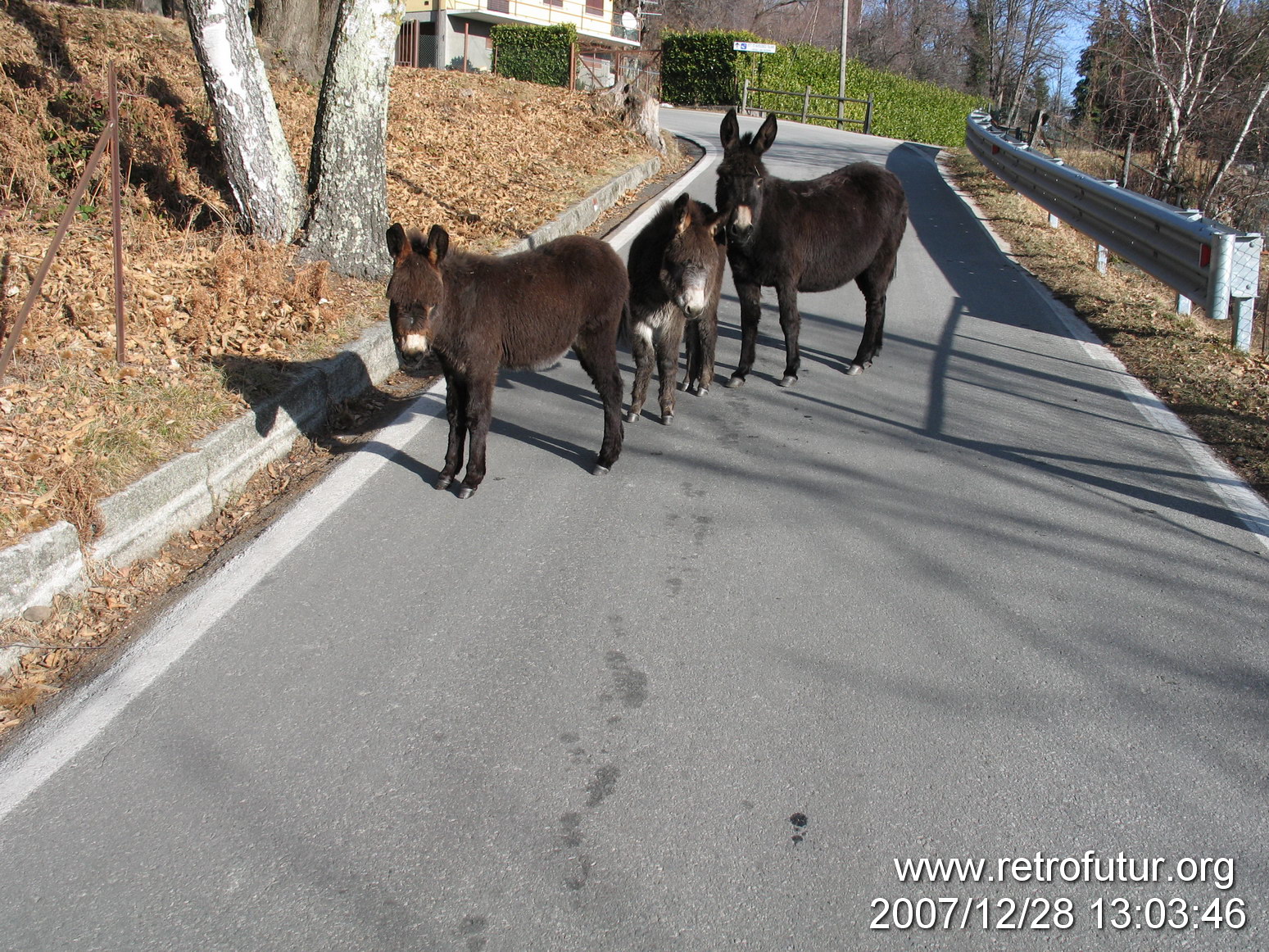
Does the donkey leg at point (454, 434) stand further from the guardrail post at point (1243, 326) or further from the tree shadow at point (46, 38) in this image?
the tree shadow at point (46, 38)

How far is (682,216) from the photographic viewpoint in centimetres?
645

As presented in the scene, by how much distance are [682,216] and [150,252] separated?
14.6ft

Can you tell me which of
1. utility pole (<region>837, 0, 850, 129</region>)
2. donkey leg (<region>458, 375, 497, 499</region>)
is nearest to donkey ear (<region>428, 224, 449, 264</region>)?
donkey leg (<region>458, 375, 497, 499</region>)

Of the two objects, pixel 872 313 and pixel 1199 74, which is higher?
pixel 1199 74

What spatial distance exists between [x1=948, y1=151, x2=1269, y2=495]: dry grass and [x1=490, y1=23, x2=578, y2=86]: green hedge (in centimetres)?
2557

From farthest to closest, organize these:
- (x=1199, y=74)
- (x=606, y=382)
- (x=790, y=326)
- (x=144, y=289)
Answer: (x=1199, y=74)
(x=790, y=326)
(x=144, y=289)
(x=606, y=382)

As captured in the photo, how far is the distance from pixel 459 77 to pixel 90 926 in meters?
21.1

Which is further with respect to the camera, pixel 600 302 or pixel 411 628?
pixel 600 302

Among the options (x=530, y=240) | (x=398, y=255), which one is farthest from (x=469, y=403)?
(x=530, y=240)

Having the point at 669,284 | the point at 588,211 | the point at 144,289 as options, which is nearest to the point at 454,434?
the point at 669,284

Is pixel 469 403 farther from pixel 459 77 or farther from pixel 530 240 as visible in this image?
pixel 459 77

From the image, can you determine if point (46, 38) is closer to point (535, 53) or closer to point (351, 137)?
point (351, 137)

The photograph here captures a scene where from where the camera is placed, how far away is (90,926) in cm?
265

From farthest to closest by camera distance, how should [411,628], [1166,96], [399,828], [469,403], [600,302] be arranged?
[1166,96] → [600,302] → [469,403] → [411,628] → [399,828]
